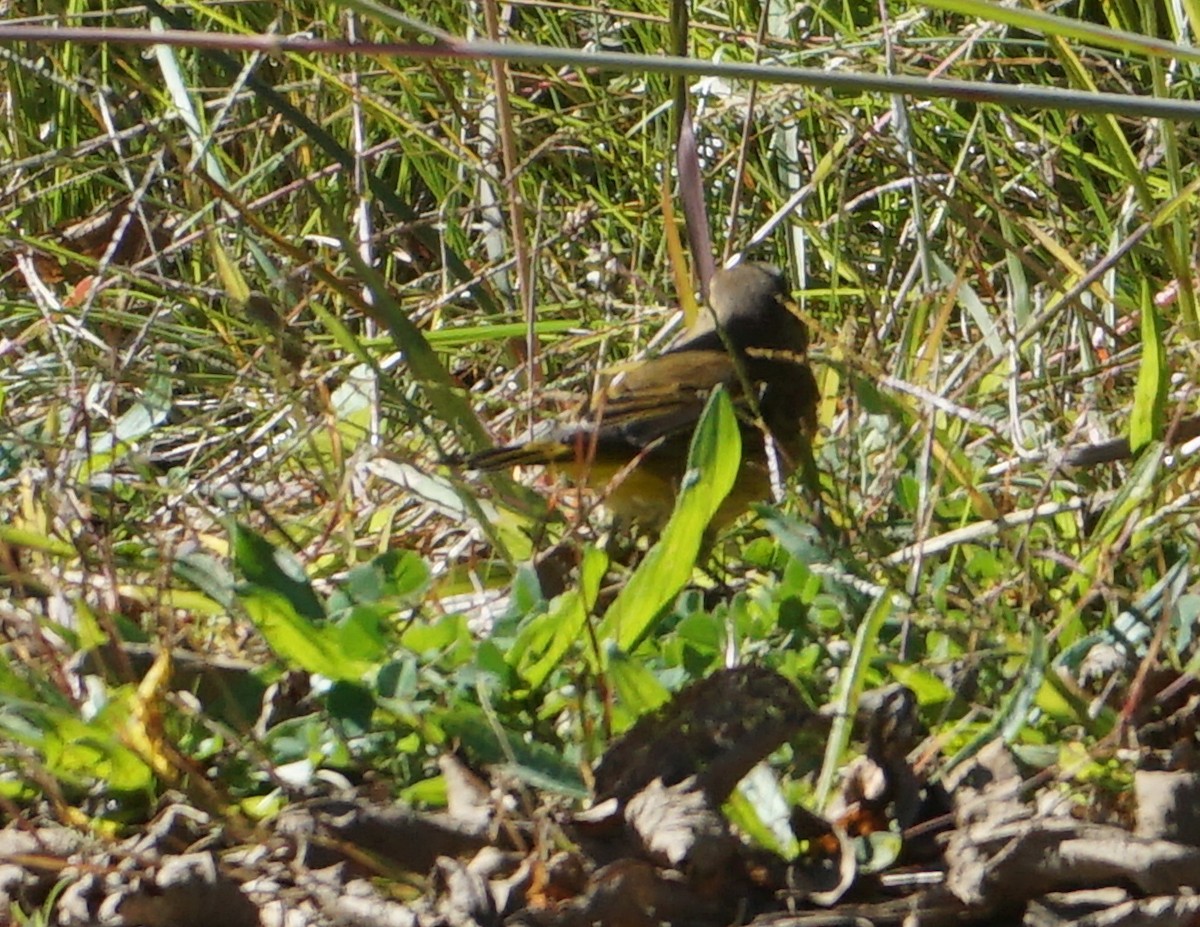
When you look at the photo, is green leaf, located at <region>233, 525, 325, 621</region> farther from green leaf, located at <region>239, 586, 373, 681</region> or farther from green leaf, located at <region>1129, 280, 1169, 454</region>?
green leaf, located at <region>1129, 280, 1169, 454</region>

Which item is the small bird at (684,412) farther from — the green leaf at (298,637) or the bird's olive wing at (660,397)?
the green leaf at (298,637)

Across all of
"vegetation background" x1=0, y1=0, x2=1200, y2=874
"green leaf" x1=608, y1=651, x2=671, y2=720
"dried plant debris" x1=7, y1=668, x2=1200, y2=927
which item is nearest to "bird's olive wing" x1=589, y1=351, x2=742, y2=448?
"vegetation background" x1=0, y1=0, x2=1200, y2=874

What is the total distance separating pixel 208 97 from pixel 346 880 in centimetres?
314

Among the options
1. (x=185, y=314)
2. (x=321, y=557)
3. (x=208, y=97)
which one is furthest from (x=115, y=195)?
(x=321, y=557)

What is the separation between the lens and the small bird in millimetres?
3221

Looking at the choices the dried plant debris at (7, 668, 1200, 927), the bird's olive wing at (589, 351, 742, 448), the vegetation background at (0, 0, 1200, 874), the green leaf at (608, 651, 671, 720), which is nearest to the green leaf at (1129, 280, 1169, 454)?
the vegetation background at (0, 0, 1200, 874)

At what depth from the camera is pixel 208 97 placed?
476 centimetres

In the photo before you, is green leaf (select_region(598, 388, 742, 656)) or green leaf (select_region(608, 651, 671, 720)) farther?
green leaf (select_region(598, 388, 742, 656))

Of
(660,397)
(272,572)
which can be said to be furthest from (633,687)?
(660,397)

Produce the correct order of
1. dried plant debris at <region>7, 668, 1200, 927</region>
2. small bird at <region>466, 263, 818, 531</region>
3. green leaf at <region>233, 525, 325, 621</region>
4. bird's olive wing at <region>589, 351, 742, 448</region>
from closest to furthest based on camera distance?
dried plant debris at <region>7, 668, 1200, 927</region>, green leaf at <region>233, 525, 325, 621</region>, small bird at <region>466, 263, 818, 531</region>, bird's olive wing at <region>589, 351, 742, 448</region>

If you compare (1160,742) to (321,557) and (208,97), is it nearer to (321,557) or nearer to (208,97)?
(321,557)

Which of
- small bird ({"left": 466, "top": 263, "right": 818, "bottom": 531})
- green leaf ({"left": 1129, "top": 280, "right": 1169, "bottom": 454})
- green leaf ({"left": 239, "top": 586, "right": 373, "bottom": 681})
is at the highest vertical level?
green leaf ({"left": 239, "top": 586, "right": 373, "bottom": 681})

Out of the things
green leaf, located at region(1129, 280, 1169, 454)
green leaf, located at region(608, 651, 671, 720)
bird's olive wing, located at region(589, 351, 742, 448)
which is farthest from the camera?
bird's olive wing, located at region(589, 351, 742, 448)

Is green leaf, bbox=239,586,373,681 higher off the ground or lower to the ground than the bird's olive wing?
higher
